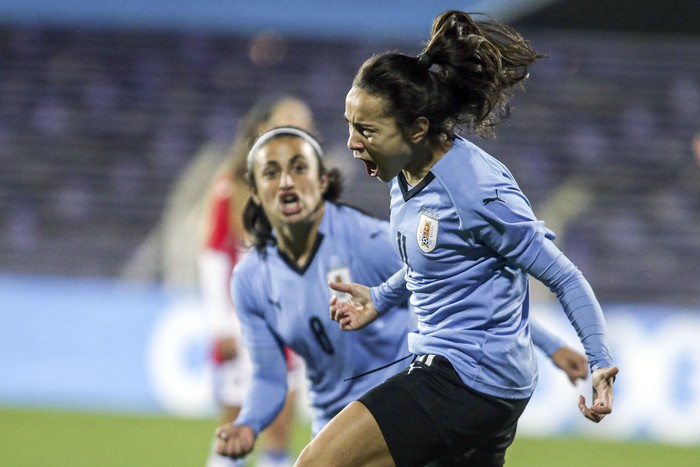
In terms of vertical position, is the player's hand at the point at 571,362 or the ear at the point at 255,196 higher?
the ear at the point at 255,196

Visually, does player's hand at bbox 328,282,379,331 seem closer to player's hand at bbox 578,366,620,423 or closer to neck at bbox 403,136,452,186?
neck at bbox 403,136,452,186

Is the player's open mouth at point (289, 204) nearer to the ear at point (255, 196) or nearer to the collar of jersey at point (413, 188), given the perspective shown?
the ear at point (255, 196)

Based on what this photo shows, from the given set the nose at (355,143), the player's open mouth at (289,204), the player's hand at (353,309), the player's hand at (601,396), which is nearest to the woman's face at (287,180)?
the player's open mouth at (289,204)

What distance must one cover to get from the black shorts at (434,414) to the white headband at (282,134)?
1.14 metres

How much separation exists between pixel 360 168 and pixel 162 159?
1976 millimetres

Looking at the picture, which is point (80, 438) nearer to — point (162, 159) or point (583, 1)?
point (162, 159)

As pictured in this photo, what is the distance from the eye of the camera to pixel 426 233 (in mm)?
3238

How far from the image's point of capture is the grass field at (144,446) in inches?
276

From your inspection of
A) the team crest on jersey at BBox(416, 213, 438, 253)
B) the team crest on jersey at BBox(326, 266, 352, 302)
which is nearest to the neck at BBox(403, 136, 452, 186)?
the team crest on jersey at BBox(416, 213, 438, 253)

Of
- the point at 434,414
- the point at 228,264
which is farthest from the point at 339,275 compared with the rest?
the point at 228,264

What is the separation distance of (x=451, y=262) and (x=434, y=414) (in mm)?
440

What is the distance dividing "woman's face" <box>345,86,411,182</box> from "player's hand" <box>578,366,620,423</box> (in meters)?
0.84

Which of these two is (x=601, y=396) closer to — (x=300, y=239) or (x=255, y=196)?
(x=300, y=239)

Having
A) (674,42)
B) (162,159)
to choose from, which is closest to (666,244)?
(674,42)
